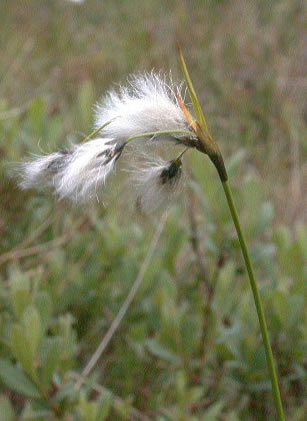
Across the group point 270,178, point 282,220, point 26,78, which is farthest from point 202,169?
point 26,78

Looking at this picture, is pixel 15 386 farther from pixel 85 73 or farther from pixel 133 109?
pixel 85 73

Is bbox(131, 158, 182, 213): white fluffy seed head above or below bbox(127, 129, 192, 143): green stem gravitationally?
below

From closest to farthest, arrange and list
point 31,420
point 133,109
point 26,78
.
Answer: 1. point 133,109
2. point 31,420
3. point 26,78

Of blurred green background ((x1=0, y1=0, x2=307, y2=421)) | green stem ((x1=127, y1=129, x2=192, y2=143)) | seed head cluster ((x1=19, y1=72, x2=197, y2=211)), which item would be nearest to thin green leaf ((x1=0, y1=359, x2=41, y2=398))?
blurred green background ((x1=0, y1=0, x2=307, y2=421))

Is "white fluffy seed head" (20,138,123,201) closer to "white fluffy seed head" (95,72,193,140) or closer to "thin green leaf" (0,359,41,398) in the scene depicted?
"white fluffy seed head" (95,72,193,140)

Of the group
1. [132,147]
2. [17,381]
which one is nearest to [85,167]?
[132,147]

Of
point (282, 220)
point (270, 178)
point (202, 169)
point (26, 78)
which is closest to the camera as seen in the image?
point (202, 169)

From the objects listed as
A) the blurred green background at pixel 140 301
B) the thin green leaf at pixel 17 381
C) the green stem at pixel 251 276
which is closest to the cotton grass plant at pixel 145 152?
the green stem at pixel 251 276
